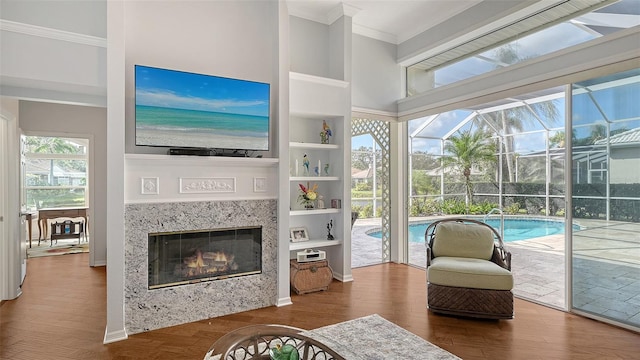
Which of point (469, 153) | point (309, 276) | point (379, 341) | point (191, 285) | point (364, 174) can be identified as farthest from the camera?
point (364, 174)

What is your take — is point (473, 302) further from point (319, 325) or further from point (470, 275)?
point (319, 325)

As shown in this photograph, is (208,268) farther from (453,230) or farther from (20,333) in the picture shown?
(453,230)

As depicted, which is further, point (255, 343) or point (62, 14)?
point (62, 14)

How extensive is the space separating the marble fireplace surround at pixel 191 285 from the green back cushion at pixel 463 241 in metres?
1.91

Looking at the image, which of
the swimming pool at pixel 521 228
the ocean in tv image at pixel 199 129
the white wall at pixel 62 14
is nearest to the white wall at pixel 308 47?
the ocean in tv image at pixel 199 129

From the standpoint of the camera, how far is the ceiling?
13.3 feet

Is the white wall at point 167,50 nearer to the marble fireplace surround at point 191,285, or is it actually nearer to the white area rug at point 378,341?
the marble fireplace surround at point 191,285

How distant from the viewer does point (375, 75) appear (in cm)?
489

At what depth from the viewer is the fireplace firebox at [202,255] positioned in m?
3.00

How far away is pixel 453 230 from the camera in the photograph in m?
3.63

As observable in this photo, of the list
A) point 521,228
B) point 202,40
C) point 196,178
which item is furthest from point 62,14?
point 521,228

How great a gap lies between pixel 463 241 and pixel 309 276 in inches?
72.2

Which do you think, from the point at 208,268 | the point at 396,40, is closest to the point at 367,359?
the point at 208,268

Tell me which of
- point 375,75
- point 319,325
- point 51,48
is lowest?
point 319,325
